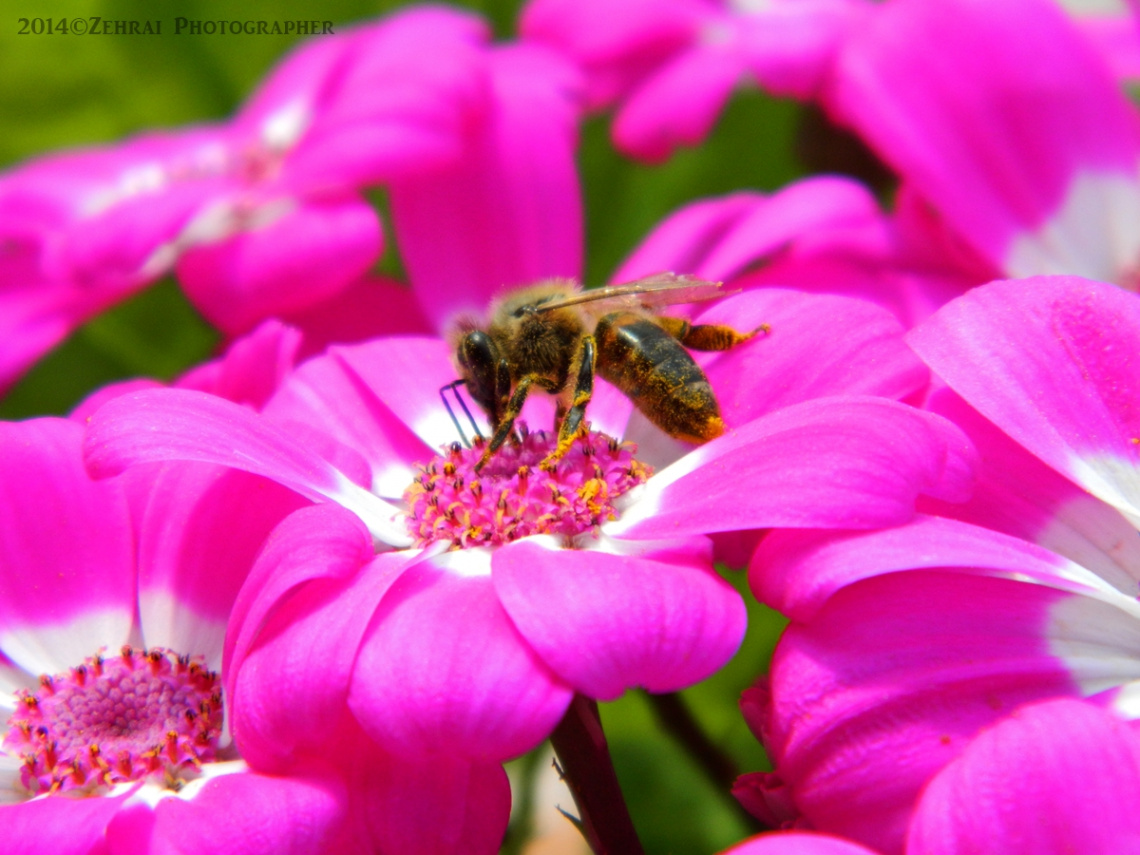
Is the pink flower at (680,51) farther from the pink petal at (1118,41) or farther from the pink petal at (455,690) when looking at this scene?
the pink petal at (455,690)

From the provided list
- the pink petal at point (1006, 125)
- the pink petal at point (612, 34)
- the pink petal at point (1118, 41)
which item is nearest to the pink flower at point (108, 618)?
the pink petal at point (1006, 125)

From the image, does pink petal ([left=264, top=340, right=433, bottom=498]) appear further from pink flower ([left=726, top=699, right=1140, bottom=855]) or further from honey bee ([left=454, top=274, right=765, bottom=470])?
pink flower ([left=726, top=699, right=1140, bottom=855])

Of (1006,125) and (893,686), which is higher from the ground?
(1006,125)

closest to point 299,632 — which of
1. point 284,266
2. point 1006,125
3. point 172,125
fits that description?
point 284,266

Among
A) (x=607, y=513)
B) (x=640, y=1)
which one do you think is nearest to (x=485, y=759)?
(x=607, y=513)

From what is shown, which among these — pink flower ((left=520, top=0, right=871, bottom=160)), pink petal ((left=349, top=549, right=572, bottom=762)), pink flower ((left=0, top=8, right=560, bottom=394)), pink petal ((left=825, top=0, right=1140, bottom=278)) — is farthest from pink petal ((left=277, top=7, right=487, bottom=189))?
pink petal ((left=349, top=549, right=572, bottom=762))

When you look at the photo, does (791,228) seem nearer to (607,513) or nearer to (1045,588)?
(607,513)

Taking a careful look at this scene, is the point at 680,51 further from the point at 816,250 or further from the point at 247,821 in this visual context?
the point at 247,821
